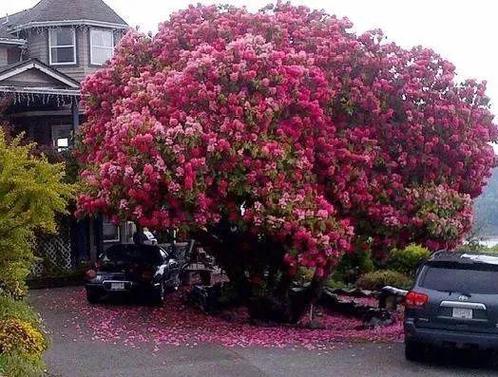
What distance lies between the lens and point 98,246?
2550 cm

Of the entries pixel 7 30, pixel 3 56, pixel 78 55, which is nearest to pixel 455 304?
pixel 78 55

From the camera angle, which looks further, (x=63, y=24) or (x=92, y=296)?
(x=63, y=24)

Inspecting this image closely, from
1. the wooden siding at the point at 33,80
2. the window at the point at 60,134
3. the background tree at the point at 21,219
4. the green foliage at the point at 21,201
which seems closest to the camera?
the background tree at the point at 21,219

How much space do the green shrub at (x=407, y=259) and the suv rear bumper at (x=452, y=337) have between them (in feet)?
40.6

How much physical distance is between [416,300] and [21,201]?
542 cm

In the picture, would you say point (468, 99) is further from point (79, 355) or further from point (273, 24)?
point (79, 355)

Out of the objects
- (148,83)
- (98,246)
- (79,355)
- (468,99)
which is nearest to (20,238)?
(79,355)

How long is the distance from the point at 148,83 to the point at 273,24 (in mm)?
2549

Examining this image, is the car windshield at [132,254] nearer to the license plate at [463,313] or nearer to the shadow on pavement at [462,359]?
the shadow on pavement at [462,359]

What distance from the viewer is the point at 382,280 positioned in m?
22.7

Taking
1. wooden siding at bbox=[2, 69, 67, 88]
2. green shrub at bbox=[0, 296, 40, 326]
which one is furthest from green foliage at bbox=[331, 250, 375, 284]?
green shrub at bbox=[0, 296, 40, 326]

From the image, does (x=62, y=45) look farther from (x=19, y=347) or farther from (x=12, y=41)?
(x=19, y=347)

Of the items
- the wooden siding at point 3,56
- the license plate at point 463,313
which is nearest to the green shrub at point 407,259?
the license plate at point 463,313

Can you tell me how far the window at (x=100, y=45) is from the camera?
28.9 metres
